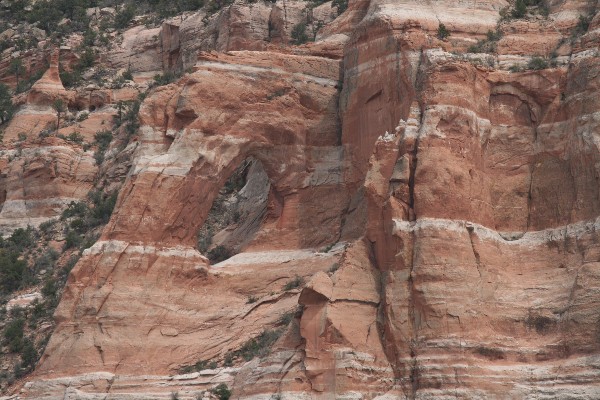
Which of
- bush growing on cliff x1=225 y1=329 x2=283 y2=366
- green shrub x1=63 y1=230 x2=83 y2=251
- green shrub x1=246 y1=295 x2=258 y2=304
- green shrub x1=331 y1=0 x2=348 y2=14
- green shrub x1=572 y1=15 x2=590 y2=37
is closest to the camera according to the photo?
bush growing on cliff x1=225 y1=329 x2=283 y2=366

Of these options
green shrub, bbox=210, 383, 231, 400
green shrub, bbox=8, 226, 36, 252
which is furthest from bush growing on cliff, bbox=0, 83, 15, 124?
green shrub, bbox=210, 383, 231, 400

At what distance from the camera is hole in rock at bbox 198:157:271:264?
192ft

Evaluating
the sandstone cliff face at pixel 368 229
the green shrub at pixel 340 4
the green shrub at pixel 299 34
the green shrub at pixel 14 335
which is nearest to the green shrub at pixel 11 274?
the green shrub at pixel 14 335

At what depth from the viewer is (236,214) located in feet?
202

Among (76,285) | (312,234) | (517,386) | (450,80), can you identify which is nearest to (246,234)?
(312,234)

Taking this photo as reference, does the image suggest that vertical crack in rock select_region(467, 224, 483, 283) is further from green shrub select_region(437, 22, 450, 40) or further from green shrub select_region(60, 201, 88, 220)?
green shrub select_region(60, 201, 88, 220)

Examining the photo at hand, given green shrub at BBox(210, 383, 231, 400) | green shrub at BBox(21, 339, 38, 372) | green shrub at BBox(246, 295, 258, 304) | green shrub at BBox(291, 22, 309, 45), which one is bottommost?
green shrub at BBox(21, 339, 38, 372)

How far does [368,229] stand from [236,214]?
12.6 meters

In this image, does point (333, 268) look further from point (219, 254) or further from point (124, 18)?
point (124, 18)

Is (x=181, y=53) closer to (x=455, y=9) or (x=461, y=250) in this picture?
(x=455, y=9)

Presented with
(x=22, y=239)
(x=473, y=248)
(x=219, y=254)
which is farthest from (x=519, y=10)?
(x=22, y=239)

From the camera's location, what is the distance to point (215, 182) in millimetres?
55625

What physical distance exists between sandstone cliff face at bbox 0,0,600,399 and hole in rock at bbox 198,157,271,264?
119 centimetres

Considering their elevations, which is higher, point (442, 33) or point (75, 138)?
point (442, 33)
